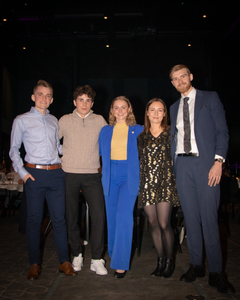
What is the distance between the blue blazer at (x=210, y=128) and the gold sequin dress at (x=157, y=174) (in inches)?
12.7

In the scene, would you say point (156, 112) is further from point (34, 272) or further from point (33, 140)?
point (34, 272)

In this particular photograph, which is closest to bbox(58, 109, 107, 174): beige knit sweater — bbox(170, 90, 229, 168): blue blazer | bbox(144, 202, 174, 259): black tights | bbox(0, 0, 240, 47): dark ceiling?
bbox(144, 202, 174, 259): black tights

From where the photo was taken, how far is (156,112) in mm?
2549

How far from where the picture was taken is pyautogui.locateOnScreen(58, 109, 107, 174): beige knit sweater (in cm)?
262

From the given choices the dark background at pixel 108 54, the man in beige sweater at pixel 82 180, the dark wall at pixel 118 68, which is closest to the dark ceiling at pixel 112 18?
the dark background at pixel 108 54

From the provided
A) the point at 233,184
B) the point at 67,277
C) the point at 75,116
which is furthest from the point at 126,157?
Result: the point at 233,184

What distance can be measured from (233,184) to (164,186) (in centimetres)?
319

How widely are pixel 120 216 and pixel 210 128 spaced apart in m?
1.13

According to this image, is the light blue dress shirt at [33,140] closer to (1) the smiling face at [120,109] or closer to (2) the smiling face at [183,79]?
(1) the smiling face at [120,109]

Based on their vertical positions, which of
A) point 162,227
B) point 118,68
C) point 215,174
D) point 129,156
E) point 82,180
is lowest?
point 162,227

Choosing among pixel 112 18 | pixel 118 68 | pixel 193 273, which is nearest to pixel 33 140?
pixel 193 273

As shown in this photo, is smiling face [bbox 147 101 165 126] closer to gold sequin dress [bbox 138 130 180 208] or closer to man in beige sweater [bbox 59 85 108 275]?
gold sequin dress [bbox 138 130 180 208]

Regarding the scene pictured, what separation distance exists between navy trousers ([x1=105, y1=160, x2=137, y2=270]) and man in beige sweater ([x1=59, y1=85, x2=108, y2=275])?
0.11 m

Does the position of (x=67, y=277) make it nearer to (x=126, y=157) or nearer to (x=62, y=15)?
(x=126, y=157)
